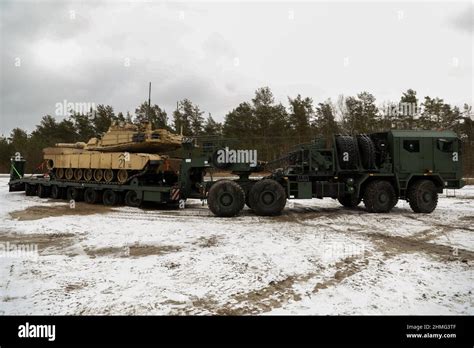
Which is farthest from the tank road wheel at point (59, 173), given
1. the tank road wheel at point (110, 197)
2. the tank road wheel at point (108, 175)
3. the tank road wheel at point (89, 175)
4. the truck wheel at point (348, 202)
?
the truck wheel at point (348, 202)

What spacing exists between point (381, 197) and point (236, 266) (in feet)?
26.0

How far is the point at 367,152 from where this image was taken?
11.5 m

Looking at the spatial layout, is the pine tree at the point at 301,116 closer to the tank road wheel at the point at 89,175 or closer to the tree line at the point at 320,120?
the tree line at the point at 320,120

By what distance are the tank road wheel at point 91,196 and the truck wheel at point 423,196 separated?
1301 cm

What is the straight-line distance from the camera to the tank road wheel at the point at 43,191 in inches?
669

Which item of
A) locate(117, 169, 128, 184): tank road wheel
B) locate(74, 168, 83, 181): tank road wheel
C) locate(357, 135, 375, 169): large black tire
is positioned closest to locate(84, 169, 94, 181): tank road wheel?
locate(74, 168, 83, 181): tank road wheel

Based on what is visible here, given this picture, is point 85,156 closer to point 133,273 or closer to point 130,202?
point 130,202

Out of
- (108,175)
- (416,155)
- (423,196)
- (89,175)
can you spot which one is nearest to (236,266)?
(423,196)

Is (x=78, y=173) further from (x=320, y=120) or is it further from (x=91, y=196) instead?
(x=320, y=120)

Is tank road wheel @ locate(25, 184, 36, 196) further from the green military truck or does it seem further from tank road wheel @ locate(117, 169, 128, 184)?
the green military truck
